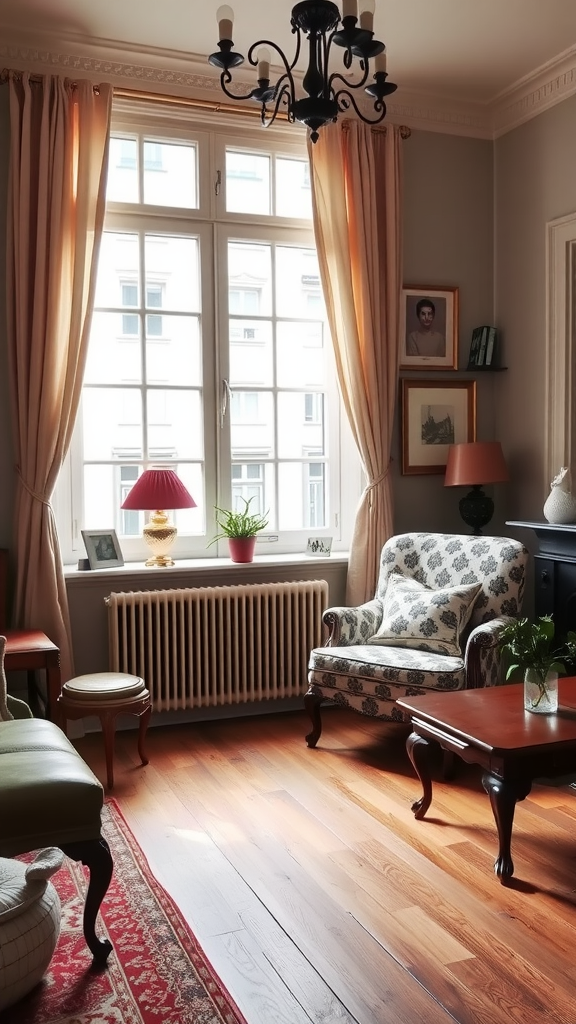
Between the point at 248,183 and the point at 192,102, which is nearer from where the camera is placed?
the point at 192,102

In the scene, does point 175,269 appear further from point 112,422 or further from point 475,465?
point 475,465

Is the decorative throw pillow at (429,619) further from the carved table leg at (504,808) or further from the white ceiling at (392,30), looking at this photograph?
the white ceiling at (392,30)

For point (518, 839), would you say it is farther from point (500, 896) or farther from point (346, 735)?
point (346, 735)

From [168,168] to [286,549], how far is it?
7.03 ft

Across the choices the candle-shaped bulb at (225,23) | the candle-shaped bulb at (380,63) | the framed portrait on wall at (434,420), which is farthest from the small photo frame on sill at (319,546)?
the candle-shaped bulb at (225,23)

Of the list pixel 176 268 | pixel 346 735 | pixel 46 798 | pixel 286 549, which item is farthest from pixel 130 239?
pixel 46 798

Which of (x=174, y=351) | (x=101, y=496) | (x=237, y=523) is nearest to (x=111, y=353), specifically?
(x=174, y=351)

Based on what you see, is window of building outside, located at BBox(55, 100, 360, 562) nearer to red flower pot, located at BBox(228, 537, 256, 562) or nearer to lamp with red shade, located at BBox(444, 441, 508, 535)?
red flower pot, located at BBox(228, 537, 256, 562)

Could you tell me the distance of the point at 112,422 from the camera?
461 cm

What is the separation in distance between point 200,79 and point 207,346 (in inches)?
53.4

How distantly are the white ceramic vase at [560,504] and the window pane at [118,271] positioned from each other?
237cm

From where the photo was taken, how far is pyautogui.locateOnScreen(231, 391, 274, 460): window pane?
4.83m

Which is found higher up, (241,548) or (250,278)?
(250,278)

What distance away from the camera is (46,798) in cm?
224
